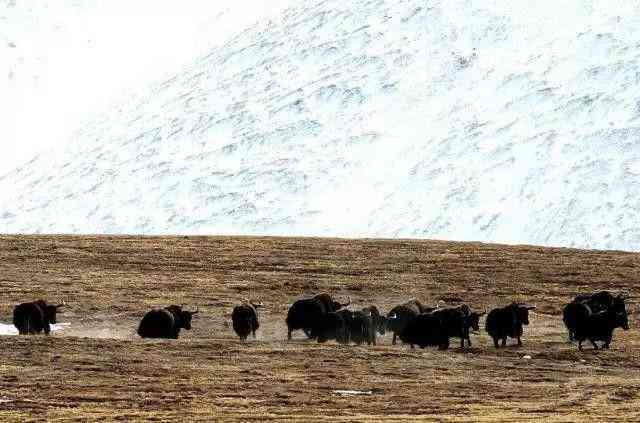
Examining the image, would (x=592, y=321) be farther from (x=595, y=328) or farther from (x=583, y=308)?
(x=583, y=308)

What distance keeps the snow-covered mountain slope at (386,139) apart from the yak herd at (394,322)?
97.7ft

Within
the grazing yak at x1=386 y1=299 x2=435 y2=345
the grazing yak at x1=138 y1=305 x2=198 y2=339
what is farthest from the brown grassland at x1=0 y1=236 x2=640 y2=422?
the grazing yak at x1=386 y1=299 x2=435 y2=345

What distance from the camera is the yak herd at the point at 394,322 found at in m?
28.5

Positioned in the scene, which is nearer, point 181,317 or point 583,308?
point 583,308

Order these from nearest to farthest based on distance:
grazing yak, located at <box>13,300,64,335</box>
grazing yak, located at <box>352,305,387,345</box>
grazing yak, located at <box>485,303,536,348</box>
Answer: grazing yak, located at <box>485,303,536,348</box>, grazing yak, located at <box>352,305,387,345</box>, grazing yak, located at <box>13,300,64,335</box>

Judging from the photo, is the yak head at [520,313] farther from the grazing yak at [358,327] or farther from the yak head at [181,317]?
the yak head at [181,317]

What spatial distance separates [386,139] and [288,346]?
151 ft

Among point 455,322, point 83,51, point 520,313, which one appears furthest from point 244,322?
point 83,51

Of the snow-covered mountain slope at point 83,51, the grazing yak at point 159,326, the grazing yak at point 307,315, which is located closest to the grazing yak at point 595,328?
the grazing yak at point 307,315

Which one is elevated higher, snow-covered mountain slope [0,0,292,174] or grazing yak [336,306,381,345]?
snow-covered mountain slope [0,0,292,174]

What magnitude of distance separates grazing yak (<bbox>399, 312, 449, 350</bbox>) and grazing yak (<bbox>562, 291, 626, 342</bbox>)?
316cm

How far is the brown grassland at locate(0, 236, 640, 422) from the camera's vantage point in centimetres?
1966

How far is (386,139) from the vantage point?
7269 centimetres

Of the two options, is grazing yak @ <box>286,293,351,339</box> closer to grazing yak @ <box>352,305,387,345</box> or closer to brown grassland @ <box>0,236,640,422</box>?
brown grassland @ <box>0,236,640,422</box>
